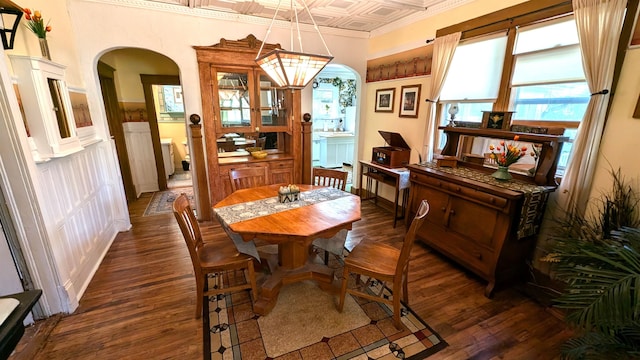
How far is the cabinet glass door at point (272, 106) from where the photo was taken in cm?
373

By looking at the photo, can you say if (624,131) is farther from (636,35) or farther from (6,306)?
(6,306)

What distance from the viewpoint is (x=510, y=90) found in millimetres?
2562

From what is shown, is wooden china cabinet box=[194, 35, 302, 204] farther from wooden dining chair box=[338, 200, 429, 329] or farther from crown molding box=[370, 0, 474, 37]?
wooden dining chair box=[338, 200, 429, 329]

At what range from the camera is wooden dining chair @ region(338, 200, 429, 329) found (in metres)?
1.80

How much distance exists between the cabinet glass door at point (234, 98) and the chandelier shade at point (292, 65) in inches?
67.7

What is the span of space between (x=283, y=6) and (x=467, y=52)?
2142 millimetres


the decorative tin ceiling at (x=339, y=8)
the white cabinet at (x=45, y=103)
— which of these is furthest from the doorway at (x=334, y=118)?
the white cabinet at (x=45, y=103)

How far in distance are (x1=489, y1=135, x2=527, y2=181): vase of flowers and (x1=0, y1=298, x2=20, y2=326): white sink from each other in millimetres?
3090

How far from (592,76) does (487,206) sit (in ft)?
3.88

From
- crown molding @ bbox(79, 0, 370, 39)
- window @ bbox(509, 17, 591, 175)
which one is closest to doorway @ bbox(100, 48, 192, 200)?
crown molding @ bbox(79, 0, 370, 39)

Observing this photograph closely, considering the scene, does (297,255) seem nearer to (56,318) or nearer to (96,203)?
(56,318)

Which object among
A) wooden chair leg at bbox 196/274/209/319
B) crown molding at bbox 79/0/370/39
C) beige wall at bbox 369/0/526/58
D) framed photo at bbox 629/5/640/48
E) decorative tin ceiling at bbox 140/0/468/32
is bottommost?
wooden chair leg at bbox 196/274/209/319

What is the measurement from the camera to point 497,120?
254cm

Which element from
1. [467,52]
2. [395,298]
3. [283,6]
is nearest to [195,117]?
[283,6]
